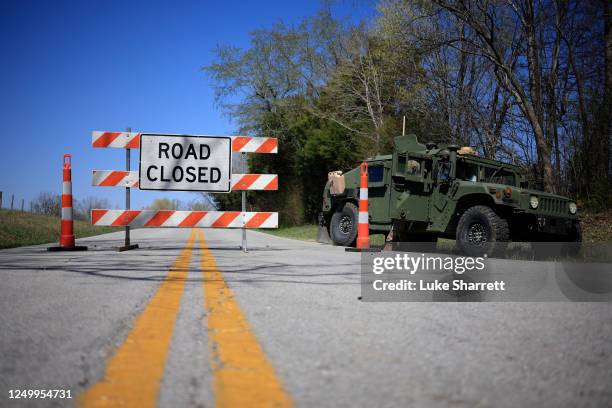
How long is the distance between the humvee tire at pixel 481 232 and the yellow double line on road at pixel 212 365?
5875 mm

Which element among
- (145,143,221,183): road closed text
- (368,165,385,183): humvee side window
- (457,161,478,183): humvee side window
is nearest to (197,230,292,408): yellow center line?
(145,143,221,183): road closed text

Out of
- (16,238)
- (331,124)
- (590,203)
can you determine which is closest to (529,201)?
(590,203)

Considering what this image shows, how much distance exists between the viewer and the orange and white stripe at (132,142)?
8.30 m

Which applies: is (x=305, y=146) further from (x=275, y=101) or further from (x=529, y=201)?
(x=529, y=201)

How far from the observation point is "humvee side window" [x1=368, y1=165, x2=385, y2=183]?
10239 millimetres

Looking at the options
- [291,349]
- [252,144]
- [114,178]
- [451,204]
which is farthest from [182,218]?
[291,349]

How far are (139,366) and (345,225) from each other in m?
9.18

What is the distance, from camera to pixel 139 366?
1.85 m

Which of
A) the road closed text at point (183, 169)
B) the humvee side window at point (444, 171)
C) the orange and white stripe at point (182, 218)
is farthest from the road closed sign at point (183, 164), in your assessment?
the humvee side window at point (444, 171)

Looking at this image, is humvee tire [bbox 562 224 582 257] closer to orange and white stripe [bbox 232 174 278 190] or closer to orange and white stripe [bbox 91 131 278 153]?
orange and white stripe [bbox 232 174 278 190]

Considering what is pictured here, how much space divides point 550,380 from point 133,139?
25.9 ft

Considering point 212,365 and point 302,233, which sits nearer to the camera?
point 212,365

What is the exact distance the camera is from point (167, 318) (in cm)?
270

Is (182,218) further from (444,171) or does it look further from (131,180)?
(444,171)
